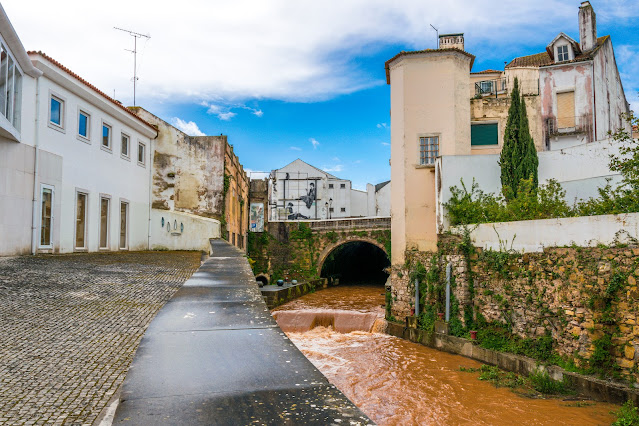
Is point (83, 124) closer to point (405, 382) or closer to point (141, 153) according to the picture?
point (141, 153)

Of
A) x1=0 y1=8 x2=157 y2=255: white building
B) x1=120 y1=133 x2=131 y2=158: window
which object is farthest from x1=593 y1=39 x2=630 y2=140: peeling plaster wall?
x1=0 y1=8 x2=157 y2=255: white building

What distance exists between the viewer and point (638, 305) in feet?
28.1

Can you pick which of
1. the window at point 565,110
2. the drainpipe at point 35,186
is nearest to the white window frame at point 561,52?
the window at point 565,110

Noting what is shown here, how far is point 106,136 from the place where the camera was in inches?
674

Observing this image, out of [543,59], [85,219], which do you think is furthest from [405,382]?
[543,59]

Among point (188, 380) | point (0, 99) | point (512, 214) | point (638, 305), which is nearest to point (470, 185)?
point (512, 214)

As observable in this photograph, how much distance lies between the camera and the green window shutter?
20281mm

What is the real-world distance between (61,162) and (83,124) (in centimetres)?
208

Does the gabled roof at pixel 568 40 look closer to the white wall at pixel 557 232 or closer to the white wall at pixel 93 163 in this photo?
the white wall at pixel 557 232

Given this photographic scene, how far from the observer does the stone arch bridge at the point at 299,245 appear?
31.8 m

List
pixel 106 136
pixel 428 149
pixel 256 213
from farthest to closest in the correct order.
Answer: pixel 256 213 < pixel 428 149 < pixel 106 136

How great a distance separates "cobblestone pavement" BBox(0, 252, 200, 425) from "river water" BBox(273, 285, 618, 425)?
585 centimetres

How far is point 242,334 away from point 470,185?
14675 mm

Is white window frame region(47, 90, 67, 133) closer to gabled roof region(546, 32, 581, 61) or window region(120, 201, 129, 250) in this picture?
window region(120, 201, 129, 250)
